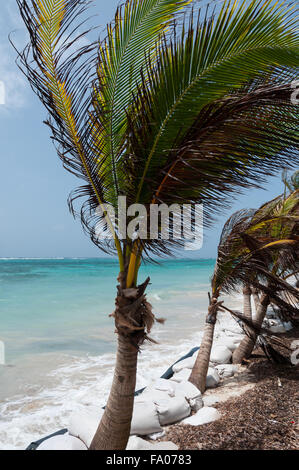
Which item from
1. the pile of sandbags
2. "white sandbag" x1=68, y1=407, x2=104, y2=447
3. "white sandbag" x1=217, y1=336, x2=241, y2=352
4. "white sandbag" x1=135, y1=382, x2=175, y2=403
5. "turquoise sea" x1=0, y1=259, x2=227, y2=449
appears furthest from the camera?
"white sandbag" x1=217, y1=336, x2=241, y2=352

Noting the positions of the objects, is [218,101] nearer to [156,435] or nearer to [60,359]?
[156,435]

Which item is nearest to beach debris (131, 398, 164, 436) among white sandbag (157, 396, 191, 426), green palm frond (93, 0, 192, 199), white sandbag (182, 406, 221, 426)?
white sandbag (157, 396, 191, 426)

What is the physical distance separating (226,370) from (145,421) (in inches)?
97.7

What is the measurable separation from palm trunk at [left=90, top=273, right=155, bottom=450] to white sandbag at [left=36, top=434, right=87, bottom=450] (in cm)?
49

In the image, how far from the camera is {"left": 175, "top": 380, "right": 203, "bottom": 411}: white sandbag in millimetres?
4027

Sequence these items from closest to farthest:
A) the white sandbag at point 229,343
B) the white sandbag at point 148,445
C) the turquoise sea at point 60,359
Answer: the white sandbag at point 148,445
the turquoise sea at point 60,359
the white sandbag at point 229,343

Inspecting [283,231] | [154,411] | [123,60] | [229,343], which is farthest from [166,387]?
[123,60]

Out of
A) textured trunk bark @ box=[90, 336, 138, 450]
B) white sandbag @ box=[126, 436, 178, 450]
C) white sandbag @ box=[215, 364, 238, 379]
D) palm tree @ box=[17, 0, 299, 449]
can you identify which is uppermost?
palm tree @ box=[17, 0, 299, 449]

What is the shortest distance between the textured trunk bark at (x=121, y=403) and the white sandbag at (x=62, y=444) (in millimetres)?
581

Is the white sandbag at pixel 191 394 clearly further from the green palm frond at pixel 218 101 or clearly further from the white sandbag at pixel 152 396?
the green palm frond at pixel 218 101


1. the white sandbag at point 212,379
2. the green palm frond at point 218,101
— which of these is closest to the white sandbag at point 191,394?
the white sandbag at point 212,379

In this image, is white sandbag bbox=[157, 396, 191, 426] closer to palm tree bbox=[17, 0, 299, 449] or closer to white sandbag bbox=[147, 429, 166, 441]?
white sandbag bbox=[147, 429, 166, 441]

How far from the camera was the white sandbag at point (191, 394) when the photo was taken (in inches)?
159

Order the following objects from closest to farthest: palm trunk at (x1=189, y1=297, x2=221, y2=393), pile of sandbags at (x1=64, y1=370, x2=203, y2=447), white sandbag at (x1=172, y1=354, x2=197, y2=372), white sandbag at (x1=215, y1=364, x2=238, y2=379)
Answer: pile of sandbags at (x1=64, y1=370, x2=203, y2=447)
palm trunk at (x1=189, y1=297, x2=221, y2=393)
white sandbag at (x1=215, y1=364, x2=238, y2=379)
white sandbag at (x1=172, y1=354, x2=197, y2=372)
